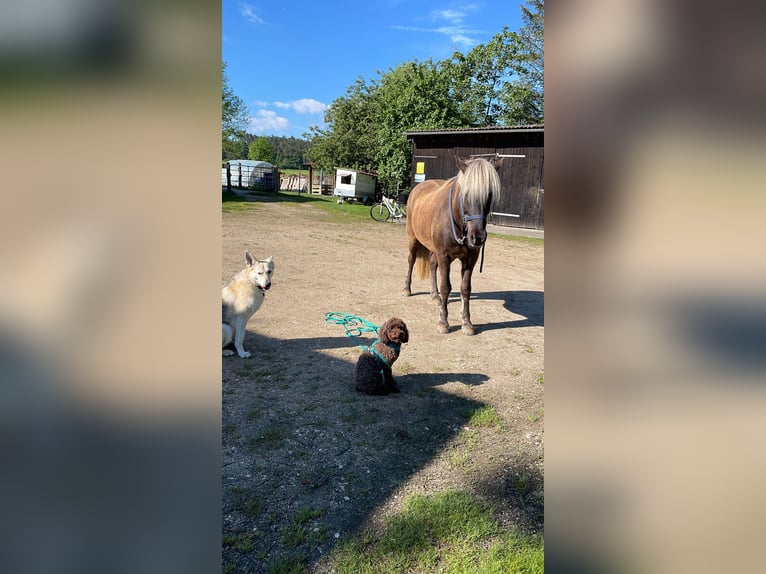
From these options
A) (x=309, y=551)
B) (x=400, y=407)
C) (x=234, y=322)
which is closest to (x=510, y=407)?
(x=400, y=407)

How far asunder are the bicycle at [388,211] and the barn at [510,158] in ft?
7.51

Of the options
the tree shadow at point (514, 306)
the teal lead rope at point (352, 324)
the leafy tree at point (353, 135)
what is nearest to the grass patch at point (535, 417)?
the teal lead rope at point (352, 324)

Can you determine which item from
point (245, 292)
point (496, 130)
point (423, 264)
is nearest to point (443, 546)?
point (245, 292)

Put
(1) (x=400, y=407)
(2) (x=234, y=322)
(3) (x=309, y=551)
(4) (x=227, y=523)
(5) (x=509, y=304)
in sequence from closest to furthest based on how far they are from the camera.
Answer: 1. (3) (x=309, y=551)
2. (4) (x=227, y=523)
3. (1) (x=400, y=407)
4. (2) (x=234, y=322)
5. (5) (x=509, y=304)

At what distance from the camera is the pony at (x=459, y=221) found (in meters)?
4.98

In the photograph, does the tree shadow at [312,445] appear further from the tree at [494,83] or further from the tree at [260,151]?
the tree at [260,151]

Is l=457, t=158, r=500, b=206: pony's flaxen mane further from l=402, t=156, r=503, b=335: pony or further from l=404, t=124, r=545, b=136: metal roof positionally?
l=404, t=124, r=545, b=136: metal roof
